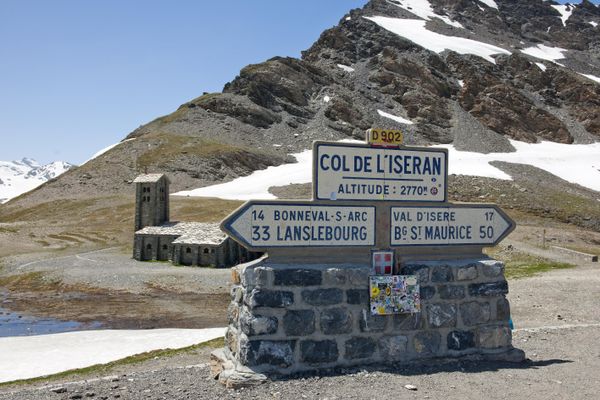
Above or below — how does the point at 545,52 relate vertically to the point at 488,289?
above

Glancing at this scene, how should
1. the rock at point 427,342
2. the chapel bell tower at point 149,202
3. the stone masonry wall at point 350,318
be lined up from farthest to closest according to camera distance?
the chapel bell tower at point 149,202, the rock at point 427,342, the stone masonry wall at point 350,318

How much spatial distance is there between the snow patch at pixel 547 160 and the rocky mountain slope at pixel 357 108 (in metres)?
5.32

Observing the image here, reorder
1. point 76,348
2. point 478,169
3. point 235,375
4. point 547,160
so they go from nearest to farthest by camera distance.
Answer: point 235,375 < point 76,348 < point 478,169 < point 547,160

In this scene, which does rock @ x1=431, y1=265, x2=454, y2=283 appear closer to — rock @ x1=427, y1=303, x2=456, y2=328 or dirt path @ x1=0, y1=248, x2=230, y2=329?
rock @ x1=427, y1=303, x2=456, y2=328

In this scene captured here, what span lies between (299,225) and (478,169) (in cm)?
8217

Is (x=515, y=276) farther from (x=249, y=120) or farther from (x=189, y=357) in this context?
(x=249, y=120)

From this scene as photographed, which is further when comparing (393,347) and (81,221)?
(81,221)

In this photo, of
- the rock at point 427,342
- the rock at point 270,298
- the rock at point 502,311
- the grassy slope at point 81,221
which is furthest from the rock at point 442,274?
the grassy slope at point 81,221

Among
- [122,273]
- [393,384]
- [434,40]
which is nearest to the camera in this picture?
[393,384]

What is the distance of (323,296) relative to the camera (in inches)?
354

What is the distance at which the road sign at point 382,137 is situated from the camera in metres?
10.1

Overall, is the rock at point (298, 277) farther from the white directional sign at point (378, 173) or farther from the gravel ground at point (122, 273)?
the gravel ground at point (122, 273)

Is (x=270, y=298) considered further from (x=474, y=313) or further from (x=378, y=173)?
(x=474, y=313)

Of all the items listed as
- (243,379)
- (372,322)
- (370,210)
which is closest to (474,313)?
(372,322)
